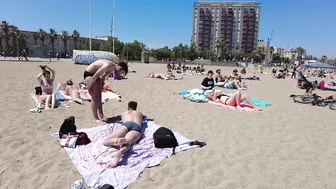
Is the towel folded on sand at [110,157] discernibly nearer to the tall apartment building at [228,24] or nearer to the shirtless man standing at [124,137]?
the shirtless man standing at [124,137]

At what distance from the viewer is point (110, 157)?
3.65m

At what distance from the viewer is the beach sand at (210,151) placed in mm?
3245

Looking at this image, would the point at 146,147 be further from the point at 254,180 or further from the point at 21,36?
the point at 21,36

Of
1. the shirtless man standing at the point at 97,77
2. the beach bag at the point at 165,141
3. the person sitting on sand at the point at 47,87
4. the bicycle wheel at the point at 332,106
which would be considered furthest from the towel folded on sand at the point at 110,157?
the bicycle wheel at the point at 332,106

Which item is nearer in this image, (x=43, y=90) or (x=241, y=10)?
(x=43, y=90)

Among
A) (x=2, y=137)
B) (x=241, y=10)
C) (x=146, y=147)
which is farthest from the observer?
(x=241, y=10)

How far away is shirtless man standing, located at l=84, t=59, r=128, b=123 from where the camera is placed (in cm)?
508

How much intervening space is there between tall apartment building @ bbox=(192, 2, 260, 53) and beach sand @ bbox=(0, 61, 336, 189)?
107 meters

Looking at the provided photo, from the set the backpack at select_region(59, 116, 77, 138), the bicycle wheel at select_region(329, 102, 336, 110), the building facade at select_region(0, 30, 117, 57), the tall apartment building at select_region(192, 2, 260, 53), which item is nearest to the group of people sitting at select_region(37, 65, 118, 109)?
the backpack at select_region(59, 116, 77, 138)

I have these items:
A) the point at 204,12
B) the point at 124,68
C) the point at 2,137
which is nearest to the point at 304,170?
the point at 124,68

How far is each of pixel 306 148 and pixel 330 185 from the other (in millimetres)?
1317

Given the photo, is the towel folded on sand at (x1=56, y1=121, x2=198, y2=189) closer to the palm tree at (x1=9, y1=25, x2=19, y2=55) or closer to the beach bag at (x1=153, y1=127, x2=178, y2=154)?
the beach bag at (x1=153, y1=127, x2=178, y2=154)

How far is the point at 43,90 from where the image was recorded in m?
6.95

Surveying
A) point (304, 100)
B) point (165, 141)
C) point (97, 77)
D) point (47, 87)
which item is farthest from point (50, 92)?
point (304, 100)
